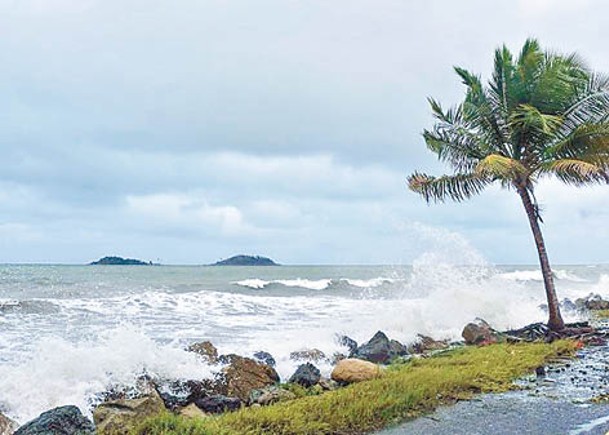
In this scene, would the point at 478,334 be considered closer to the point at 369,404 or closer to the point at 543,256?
the point at 543,256

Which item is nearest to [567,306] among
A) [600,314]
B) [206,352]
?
[600,314]

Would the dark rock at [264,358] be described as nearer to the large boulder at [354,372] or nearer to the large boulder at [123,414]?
the large boulder at [354,372]

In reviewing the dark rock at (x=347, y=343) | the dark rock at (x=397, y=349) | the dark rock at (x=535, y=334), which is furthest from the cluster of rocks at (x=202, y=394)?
the dark rock at (x=535, y=334)

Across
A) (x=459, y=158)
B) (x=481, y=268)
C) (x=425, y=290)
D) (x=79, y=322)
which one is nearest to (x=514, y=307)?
(x=481, y=268)

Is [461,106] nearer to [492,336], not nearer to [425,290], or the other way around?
[492,336]

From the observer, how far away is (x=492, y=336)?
16.3 metres

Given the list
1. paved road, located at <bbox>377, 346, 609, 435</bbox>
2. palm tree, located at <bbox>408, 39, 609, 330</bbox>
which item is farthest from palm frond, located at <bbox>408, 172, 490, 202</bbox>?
paved road, located at <bbox>377, 346, 609, 435</bbox>

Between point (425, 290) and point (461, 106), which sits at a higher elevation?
point (461, 106)

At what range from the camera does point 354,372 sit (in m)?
10.1

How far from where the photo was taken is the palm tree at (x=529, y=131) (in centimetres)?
1462

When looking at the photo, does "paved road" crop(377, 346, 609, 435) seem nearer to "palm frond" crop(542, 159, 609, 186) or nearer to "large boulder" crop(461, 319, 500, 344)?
"palm frond" crop(542, 159, 609, 186)

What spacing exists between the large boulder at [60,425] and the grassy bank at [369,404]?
104 cm

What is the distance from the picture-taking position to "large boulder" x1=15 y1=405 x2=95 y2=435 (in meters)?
6.61

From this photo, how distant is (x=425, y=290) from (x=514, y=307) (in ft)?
11.6
